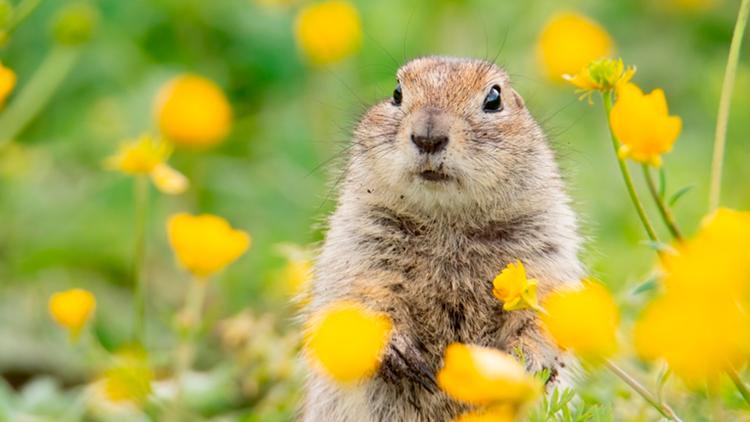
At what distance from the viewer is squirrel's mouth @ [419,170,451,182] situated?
11.5 ft

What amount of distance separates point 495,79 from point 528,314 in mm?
845

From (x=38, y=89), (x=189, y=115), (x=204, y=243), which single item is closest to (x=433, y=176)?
(x=204, y=243)

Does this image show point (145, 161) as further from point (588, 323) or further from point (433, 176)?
point (588, 323)

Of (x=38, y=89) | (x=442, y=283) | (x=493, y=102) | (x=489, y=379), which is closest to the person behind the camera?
(x=489, y=379)

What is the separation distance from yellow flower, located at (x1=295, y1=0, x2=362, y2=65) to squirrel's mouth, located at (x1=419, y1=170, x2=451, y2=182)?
2.22 meters

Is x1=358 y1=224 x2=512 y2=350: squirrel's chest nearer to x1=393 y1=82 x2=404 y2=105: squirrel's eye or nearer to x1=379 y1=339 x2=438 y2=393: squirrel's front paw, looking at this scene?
x1=379 y1=339 x2=438 y2=393: squirrel's front paw

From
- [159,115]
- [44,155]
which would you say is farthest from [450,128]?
[44,155]

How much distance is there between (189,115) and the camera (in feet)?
16.9

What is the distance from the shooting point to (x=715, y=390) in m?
2.18

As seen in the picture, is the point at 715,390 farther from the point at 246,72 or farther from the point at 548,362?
the point at 246,72

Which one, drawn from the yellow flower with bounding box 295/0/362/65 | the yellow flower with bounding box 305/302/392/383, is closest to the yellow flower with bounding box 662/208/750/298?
the yellow flower with bounding box 305/302/392/383

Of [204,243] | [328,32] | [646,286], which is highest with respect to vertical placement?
[646,286]

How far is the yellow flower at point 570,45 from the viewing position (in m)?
5.71

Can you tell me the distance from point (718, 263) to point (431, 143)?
160 cm
